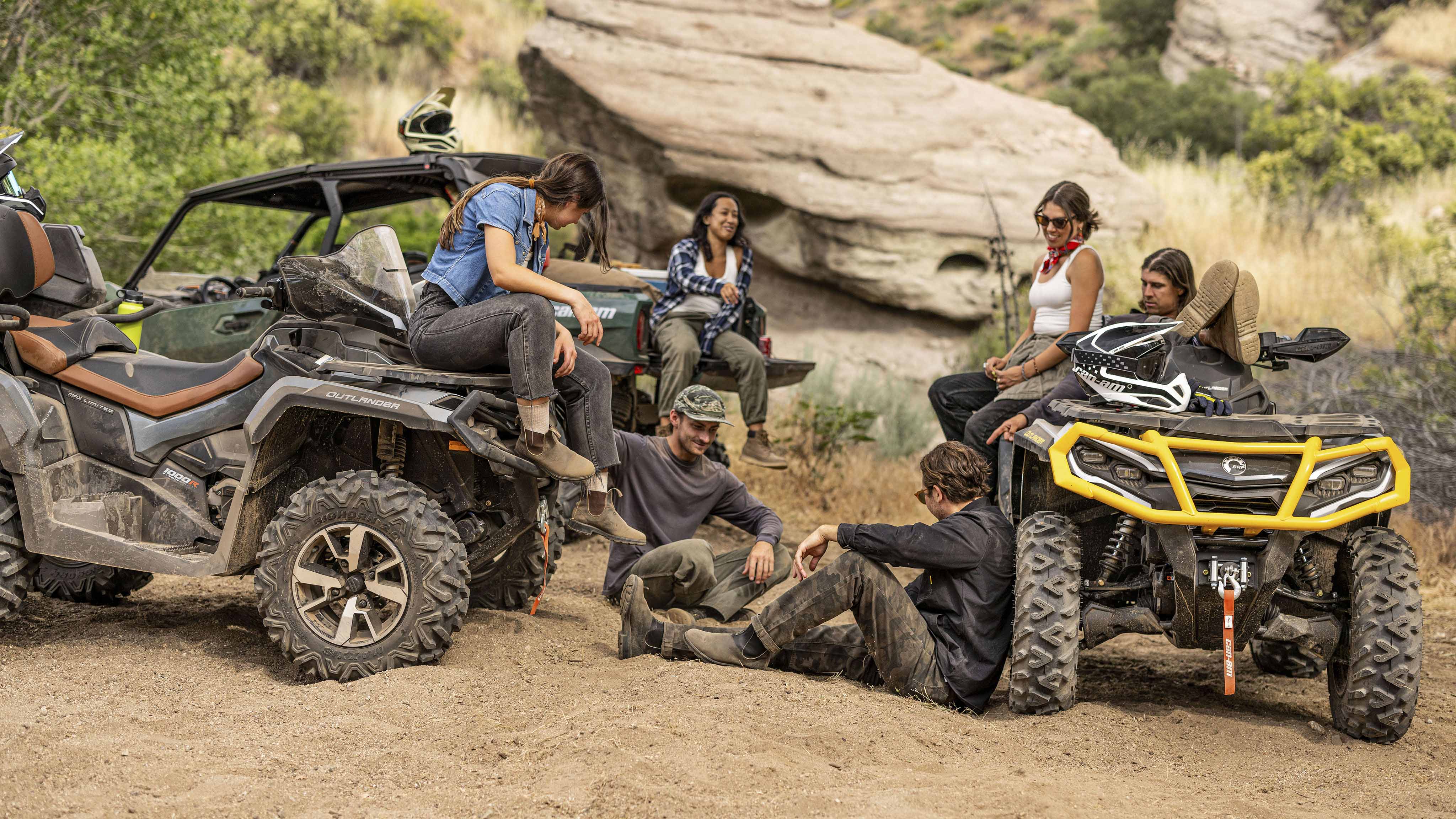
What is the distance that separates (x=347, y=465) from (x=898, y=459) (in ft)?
21.2

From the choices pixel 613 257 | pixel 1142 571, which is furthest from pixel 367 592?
pixel 613 257

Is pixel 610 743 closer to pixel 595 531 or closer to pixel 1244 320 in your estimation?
pixel 595 531

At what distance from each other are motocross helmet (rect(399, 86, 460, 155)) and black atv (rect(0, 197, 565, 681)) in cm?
277

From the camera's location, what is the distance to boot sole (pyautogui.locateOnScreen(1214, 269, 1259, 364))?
4770 millimetres

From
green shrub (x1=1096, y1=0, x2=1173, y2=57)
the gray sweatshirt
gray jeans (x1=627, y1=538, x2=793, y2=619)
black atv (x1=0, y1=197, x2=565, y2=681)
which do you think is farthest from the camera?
green shrub (x1=1096, y1=0, x2=1173, y2=57)

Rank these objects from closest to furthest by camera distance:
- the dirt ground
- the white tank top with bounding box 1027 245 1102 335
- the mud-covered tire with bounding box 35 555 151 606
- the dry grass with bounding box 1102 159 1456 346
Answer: the dirt ground → the mud-covered tire with bounding box 35 555 151 606 → the white tank top with bounding box 1027 245 1102 335 → the dry grass with bounding box 1102 159 1456 346

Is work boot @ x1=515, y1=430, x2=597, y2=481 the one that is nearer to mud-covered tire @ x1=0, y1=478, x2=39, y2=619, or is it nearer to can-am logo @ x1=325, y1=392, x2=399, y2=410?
can-am logo @ x1=325, y1=392, x2=399, y2=410

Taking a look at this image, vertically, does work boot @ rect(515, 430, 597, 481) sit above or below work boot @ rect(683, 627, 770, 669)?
above

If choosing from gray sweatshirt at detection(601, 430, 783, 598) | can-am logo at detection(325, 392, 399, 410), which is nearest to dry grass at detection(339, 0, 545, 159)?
gray sweatshirt at detection(601, 430, 783, 598)

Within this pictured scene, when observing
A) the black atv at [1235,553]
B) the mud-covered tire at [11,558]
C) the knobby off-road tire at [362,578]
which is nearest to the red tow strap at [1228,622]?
the black atv at [1235,553]

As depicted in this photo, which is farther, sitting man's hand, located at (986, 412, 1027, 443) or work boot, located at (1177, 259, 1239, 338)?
sitting man's hand, located at (986, 412, 1027, 443)

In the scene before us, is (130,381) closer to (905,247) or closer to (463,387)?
(463,387)

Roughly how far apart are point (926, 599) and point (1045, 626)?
59cm

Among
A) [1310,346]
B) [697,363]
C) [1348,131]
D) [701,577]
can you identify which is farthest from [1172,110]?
[701,577]
